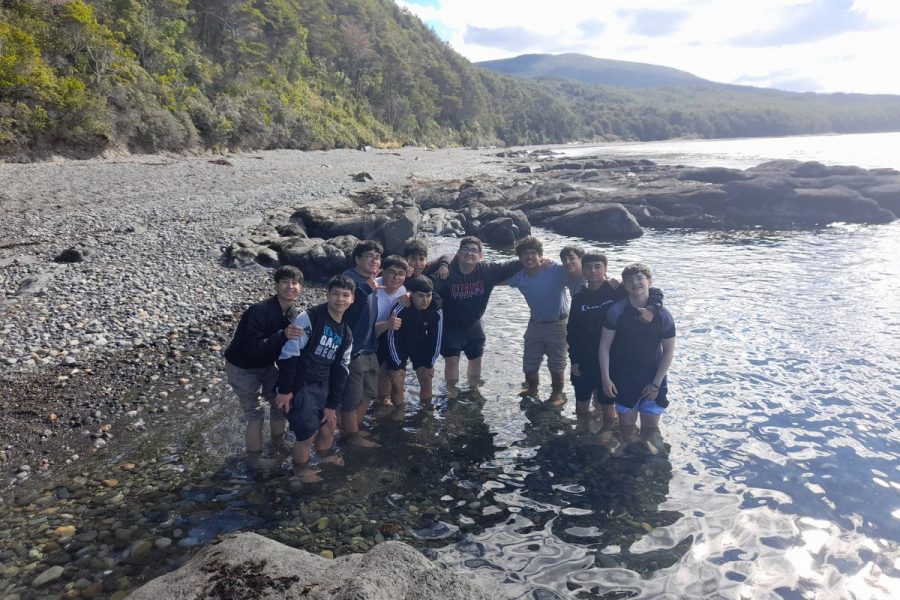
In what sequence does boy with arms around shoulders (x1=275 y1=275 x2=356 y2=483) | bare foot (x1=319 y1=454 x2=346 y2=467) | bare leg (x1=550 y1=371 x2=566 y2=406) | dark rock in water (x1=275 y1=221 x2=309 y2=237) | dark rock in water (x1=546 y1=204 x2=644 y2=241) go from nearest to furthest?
boy with arms around shoulders (x1=275 y1=275 x2=356 y2=483), bare foot (x1=319 y1=454 x2=346 y2=467), bare leg (x1=550 y1=371 x2=566 y2=406), dark rock in water (x1=275 y1=221 x2=309 y2=237), dark rock in water (x1=546 y1=204 x2=644 y2=241)

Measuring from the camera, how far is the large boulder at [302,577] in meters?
3.03

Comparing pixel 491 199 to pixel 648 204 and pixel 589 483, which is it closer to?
pixel 648 204

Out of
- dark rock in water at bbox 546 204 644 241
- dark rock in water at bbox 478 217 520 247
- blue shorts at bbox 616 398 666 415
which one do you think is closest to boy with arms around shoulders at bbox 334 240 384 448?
blue shorts at bbox 616 398 666 415

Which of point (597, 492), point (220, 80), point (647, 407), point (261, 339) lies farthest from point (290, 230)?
point (220, 80)

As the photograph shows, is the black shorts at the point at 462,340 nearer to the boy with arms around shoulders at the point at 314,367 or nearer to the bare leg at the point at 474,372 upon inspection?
the bare leg at the point at 474,372

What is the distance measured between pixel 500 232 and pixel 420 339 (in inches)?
614

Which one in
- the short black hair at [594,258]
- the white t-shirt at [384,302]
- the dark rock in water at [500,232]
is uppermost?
the short black hair at [594,258]

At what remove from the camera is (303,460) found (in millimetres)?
6066

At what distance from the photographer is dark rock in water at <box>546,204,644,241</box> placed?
2362 cm

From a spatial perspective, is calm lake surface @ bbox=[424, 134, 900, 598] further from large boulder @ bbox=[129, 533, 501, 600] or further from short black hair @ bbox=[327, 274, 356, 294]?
short black hair @ bbox=[327, 274, 356, 294]

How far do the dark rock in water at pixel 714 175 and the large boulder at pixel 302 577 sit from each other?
33.9 meters

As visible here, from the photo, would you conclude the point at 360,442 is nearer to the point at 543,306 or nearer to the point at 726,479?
the point at 543,306

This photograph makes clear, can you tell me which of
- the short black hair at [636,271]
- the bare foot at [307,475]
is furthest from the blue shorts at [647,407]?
the bare foot at [307,475]

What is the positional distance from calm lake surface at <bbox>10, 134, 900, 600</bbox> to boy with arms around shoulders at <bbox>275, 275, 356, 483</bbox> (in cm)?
63
